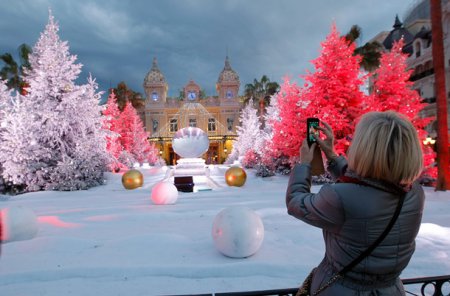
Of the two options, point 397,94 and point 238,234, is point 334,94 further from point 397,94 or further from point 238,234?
point 238,234

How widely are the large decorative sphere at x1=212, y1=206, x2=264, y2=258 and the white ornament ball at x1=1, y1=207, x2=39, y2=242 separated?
10.7 ft

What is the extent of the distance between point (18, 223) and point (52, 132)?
9.94 m

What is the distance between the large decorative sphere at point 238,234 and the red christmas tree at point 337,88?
1003cm

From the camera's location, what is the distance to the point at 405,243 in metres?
1.41

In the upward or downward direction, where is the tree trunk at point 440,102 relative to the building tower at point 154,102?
downward

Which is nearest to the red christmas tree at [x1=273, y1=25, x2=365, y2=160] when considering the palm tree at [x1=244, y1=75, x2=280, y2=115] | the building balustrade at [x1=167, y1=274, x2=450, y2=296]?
the building balustrade at [x1=167, y1=274, x2=450, y2=296]

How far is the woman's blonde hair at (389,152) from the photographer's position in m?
1.35

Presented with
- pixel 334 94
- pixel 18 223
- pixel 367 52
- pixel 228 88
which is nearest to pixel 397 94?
pixel 334 94

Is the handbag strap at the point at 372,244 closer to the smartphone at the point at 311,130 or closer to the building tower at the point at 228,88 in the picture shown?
the smartphone at the point at 311,130

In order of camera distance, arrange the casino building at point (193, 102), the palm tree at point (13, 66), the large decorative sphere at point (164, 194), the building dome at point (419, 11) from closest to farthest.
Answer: the large decorative sphere at point (164, 194) < the palm tree at point (13, 66) < the building dome at point (419, 11) < the casino building at point (193, 102)

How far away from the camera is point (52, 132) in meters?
13.4

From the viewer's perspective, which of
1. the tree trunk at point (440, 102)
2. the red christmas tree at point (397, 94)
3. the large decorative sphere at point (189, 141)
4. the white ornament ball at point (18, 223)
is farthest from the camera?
the large decorative sphere at point (189, 141)

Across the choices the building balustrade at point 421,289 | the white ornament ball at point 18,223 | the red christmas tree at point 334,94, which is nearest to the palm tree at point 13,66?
the red christmas tree at point 334,94

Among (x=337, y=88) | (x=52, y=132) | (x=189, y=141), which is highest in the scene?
(x=337, y=88)
